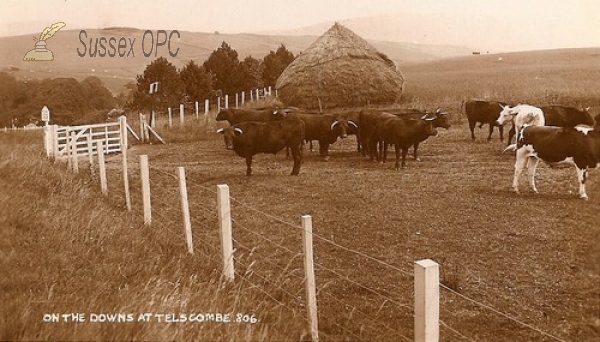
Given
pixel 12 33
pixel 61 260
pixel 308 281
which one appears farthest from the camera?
pixel 12 33

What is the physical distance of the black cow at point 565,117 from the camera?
1652cm

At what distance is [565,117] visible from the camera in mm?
16562

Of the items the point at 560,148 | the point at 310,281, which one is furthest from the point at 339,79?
the point at 310,281

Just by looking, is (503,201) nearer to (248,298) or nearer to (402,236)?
(402,236)

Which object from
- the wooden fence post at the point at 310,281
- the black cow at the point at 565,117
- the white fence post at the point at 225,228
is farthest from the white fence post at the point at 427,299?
the black cow at the point at 565,117

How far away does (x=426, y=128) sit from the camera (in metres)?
15.5

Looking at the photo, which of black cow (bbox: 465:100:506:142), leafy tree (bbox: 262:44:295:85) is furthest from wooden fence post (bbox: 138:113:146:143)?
leafy tree (bbox: 262:44:295:85)

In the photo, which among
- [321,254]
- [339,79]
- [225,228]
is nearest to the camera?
[225,228]

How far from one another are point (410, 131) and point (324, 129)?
2833 millimetres

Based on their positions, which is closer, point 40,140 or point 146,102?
point 40,140

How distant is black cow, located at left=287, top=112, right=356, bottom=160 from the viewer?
57.4 ft

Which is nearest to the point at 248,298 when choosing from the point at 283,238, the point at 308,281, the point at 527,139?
the point at 308,281

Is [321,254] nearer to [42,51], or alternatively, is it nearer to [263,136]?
[42,51]

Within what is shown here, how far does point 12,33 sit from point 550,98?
62.7ft
